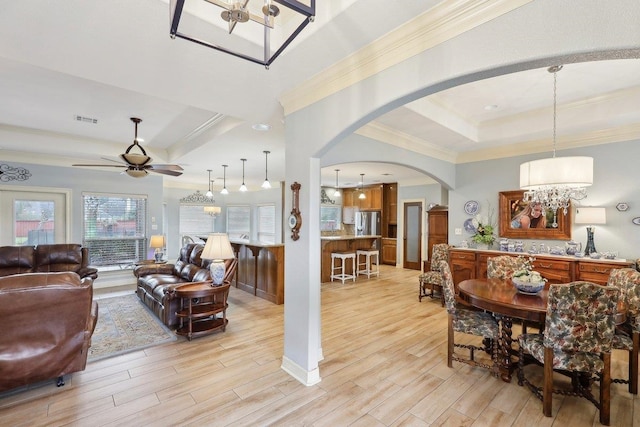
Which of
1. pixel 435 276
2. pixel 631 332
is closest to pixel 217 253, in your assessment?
pixel 435 276

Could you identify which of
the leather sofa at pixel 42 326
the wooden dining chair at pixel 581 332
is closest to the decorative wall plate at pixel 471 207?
the wooden dining chair at pixel 581 332

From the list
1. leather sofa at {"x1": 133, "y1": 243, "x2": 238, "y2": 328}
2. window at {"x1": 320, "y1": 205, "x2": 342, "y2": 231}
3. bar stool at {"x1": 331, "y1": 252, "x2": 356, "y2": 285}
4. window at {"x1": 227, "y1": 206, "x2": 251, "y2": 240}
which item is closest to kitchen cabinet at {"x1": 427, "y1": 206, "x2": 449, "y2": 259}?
bar stool at {"x1": 331, "y1": 252, "x2": 356, "y2": 285}

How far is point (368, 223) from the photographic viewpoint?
10.3 metres

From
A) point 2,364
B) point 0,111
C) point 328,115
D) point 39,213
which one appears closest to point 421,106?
point 328,115

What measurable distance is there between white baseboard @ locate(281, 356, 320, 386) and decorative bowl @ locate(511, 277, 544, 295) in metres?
2.14

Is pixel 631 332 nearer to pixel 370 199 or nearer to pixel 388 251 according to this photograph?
pixel 388 251

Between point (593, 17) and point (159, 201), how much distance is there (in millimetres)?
7743

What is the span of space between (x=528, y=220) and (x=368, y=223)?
234 inches

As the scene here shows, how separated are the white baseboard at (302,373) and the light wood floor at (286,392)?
0.05 meters

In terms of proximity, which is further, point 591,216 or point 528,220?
point 528,220

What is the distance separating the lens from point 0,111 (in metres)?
3.97

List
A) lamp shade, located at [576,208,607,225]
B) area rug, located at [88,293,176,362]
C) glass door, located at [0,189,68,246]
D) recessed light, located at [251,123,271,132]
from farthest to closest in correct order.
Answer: glass door, located at [0,189,68,246], lamp shade, located at [576,208,607,225], recessed light, located at [251,123,271,132], area rug, located at [88,293,176,362]

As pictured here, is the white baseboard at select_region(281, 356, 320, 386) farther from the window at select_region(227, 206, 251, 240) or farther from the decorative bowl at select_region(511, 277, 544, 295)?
the window at select_region(227, 206, 251, 240)

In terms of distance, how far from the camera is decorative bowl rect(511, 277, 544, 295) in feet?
9.11
